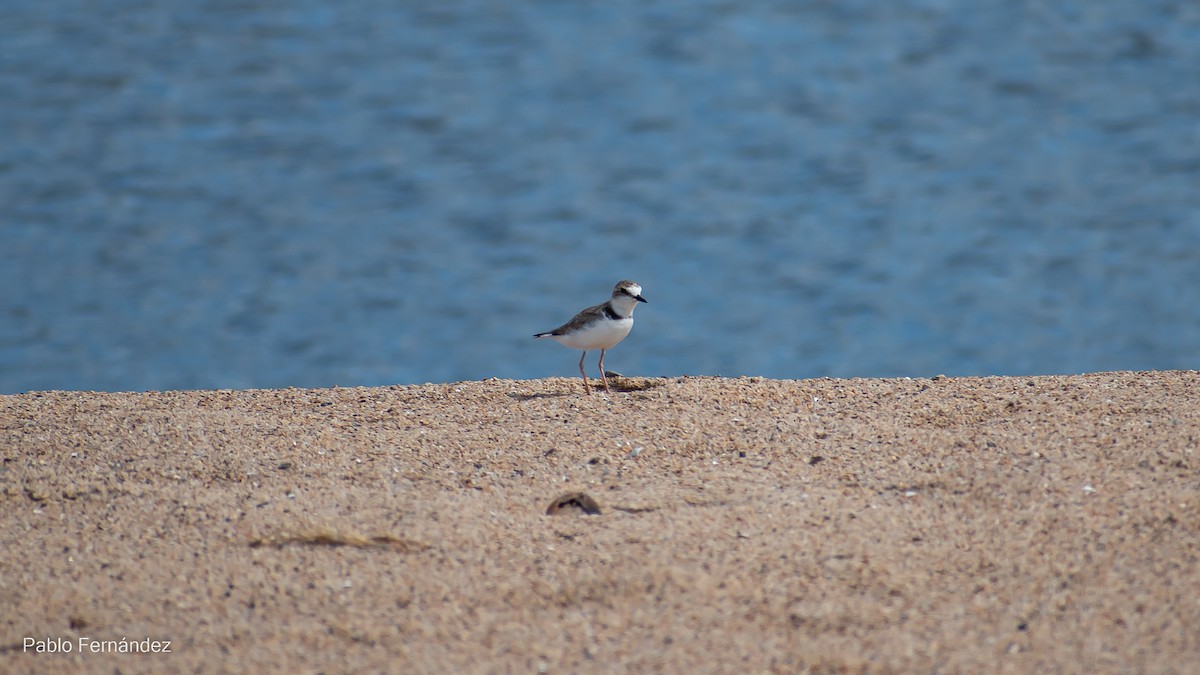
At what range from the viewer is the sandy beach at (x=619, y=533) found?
4.36m

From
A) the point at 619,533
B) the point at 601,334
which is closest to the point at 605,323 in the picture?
the point at 601,334

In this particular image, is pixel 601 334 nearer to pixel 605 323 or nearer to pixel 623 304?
pixel 605 323

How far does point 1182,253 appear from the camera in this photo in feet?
60.2

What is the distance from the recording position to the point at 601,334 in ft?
Answer: 23.0

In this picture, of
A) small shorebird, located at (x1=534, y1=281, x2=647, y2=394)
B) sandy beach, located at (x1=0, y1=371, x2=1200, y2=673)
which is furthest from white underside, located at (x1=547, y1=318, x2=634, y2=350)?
sandy beach, located at (x1=0, y1=371, x2=1200, y2=673)

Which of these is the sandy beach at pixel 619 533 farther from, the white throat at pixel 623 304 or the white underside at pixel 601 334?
the white throat at pixel 623 304

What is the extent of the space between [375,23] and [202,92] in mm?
3486

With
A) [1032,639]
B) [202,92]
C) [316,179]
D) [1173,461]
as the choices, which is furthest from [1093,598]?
[202,92]

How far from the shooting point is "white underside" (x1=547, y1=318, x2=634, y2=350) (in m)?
7.00

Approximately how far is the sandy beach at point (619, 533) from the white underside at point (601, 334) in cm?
52

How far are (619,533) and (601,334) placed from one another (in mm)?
2098

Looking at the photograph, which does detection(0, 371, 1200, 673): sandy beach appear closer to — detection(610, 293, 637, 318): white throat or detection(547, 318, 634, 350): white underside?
detection(547, 318, 634, 350): white underside

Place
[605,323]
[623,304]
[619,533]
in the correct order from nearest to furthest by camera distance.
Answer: [619,533] → [605,323] → [623,304]

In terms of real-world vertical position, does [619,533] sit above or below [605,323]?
above
